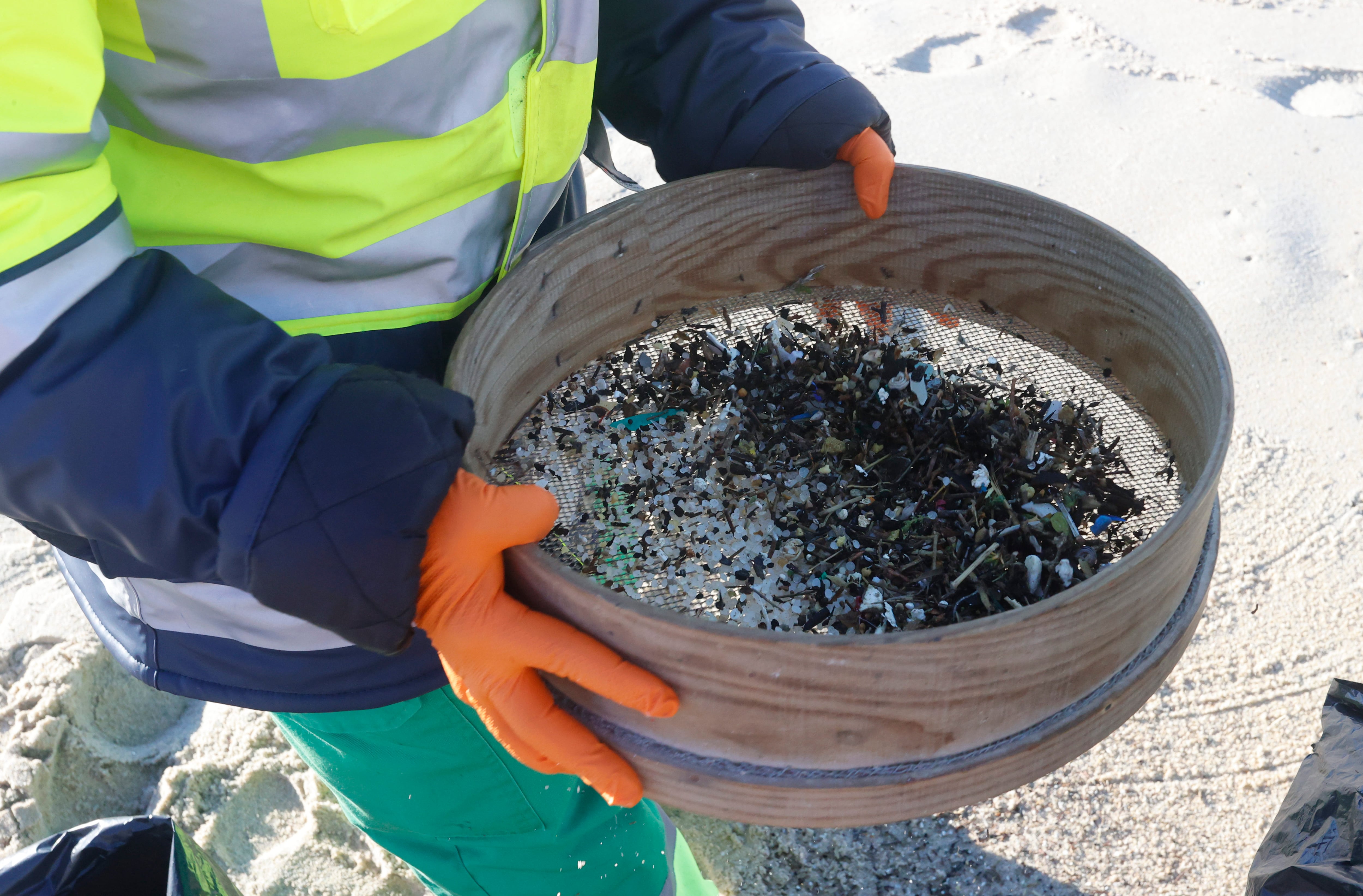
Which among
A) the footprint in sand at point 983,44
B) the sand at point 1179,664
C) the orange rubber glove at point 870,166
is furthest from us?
the footprint in sand at point 983,44

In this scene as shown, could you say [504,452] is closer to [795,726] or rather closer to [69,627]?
[795,726]

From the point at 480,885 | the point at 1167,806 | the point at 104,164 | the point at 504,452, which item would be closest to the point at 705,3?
the point at 504,452

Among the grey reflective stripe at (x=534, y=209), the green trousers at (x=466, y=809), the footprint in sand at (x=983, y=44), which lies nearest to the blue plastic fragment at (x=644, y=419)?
the grey reflective stripe at (x=534, y=209)

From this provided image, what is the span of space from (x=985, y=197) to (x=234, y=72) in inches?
26.2

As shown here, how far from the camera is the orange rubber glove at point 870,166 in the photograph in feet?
3.17

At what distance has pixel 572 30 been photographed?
806 mm

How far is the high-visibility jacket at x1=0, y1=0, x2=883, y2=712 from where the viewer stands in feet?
1.85

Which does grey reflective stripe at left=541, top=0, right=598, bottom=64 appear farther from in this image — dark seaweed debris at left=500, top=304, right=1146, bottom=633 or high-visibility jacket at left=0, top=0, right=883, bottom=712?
dark seaweed debris at left=500, top=304, right=1146, bottom=633

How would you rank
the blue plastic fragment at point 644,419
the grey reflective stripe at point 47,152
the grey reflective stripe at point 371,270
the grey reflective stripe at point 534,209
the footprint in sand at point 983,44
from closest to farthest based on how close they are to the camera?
the grey reflective stripe at point 47,152 → the grey reflective stripe at point 371,270 → the grey reflective stripe at point 534,209 → the blue plastic fragment at point 644,419 → the footprint in sand at point 983,44

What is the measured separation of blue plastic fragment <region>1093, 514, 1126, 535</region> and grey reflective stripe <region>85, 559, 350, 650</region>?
2.17 ft

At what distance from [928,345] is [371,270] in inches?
24.6

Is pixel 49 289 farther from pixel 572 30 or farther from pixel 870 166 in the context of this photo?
pixel 870 166

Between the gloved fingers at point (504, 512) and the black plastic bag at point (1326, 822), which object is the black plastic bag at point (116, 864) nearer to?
the gloved fingers at point (504, 512)

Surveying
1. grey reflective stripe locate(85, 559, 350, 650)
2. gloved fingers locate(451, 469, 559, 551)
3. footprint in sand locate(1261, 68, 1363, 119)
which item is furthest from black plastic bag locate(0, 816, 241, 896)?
footprint in sand locate(1261, 68, 1363, 119)
